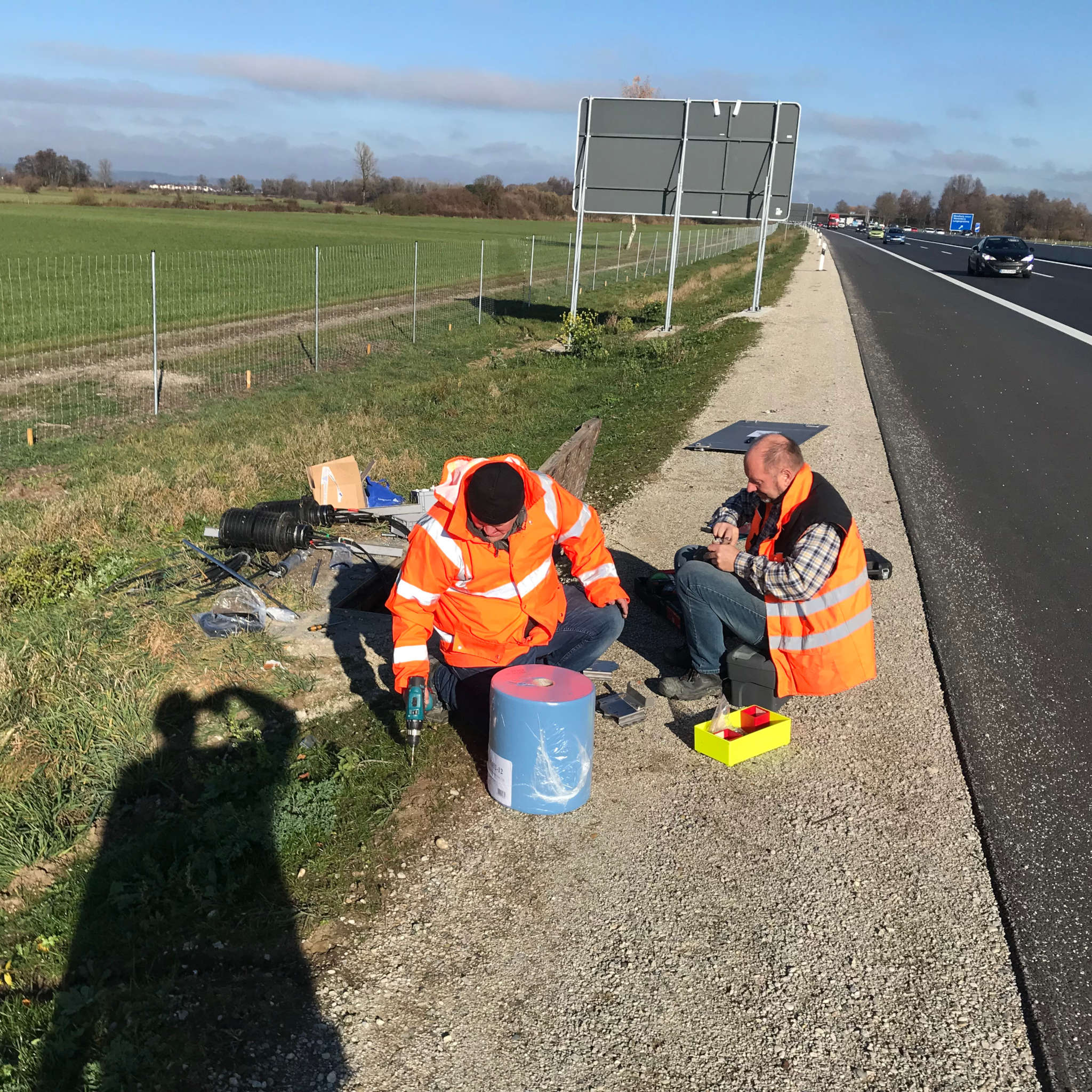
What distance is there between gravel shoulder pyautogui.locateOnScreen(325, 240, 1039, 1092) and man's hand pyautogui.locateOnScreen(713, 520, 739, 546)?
88cm

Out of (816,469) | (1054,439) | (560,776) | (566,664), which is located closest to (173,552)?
(566,664)

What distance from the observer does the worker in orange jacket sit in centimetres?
417

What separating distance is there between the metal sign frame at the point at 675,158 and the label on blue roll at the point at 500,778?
15931 mm

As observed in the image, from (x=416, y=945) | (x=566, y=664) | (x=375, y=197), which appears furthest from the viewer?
(x=375, y=197)

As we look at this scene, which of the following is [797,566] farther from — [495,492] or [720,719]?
[495,492]

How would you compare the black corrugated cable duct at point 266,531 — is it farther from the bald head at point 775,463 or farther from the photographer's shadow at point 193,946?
the bald head at point 775,463

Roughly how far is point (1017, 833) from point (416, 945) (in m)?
2.42

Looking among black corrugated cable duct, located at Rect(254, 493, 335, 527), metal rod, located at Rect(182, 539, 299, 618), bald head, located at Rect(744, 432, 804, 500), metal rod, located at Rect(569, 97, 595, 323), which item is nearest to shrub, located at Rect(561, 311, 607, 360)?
metal rod, located at Rect(569, 97, 595, 323)

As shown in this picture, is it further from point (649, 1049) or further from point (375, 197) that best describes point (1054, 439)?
point (375, 197)

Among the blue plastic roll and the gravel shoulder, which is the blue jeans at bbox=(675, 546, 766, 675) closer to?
the gravel shoulder

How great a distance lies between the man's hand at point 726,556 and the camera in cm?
472

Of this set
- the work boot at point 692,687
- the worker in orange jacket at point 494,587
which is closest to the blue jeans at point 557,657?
the worker in orange jacket at point 494,587

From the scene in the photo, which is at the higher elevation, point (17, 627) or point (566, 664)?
point (566, 664)

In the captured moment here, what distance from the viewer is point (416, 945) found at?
3408 millimetres
